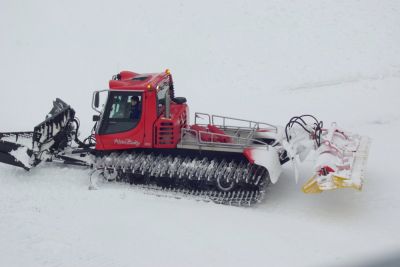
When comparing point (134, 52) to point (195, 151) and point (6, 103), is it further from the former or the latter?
point (195, 151)

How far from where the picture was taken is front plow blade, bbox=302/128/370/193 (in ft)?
26.4

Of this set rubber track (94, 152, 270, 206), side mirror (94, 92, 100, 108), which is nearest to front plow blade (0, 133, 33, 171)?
rubber track (94, 152, 270, 206)

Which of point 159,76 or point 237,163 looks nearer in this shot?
point 237,163

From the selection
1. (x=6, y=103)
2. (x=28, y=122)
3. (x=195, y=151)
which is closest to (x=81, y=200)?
(x=195, y=151)

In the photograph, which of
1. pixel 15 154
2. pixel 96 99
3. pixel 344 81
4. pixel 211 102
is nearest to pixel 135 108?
pixel 96 99

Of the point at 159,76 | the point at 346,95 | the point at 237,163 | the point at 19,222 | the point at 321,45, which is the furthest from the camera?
the point at 321,45

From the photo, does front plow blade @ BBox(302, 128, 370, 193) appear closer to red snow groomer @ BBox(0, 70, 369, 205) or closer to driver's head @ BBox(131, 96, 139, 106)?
red snow groomer @ BBox(0, 70, 369, 205)

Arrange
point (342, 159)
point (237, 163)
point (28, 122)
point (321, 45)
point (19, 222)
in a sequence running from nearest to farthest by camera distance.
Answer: point (19, 222), point (342, 159), point (237, 163), point (28, 122), point (321, 45)

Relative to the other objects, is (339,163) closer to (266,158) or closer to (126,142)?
(266,158)

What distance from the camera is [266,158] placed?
9.06 meters

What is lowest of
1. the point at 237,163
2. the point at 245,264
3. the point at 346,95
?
the point at 245,264

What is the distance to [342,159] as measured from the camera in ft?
29.1

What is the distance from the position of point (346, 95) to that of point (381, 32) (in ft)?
18.8

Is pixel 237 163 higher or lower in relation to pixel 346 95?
lower
